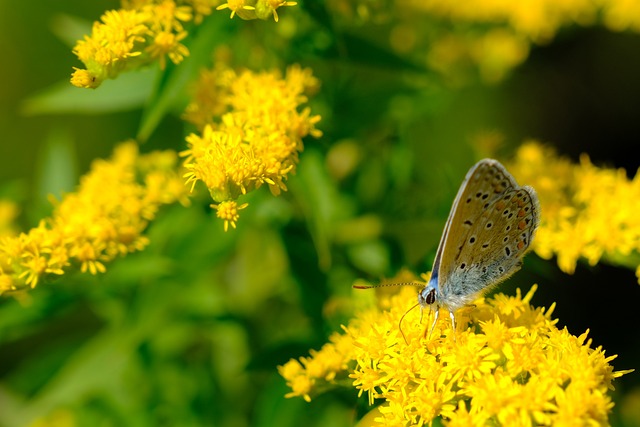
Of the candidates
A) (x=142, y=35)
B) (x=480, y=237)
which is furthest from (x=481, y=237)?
(x=142, y=35)

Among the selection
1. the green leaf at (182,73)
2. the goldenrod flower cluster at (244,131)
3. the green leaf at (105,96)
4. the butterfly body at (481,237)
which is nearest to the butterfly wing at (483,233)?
the butterfly body at (481,237)

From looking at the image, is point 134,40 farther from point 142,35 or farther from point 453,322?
point 453,322

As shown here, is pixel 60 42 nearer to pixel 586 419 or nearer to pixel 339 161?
pixel 339 161

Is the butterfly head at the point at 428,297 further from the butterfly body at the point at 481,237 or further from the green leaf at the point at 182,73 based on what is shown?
the green leaf at the point at 182,73

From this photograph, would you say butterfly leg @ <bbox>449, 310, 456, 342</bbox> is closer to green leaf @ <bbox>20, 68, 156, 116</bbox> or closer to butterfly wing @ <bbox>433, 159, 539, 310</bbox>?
butterfly wing @ <bbox>433, 159, 539, 310</bbox>

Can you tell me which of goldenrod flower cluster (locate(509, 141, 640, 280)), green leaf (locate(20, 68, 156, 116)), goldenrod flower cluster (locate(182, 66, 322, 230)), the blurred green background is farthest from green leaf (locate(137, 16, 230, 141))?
goldenrod flower cluster (locate(509, 141, 640, 280))
